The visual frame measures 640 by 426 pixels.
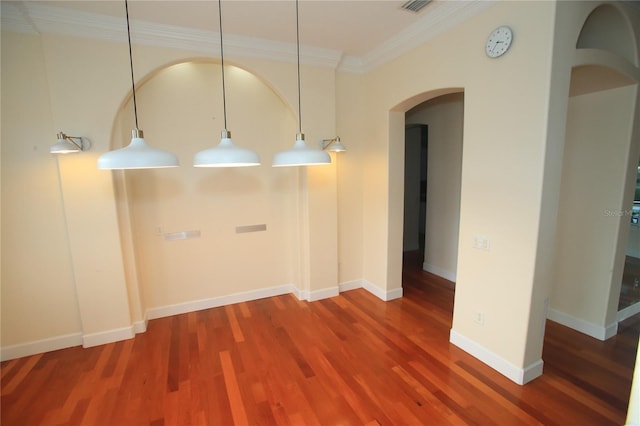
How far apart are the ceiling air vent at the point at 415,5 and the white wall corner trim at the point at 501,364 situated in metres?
3.17

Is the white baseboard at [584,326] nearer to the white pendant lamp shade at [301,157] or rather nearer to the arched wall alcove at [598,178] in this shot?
the arched wall alcove at [598,178]

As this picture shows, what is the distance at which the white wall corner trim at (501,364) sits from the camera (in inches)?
93.8

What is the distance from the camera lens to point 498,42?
233cm

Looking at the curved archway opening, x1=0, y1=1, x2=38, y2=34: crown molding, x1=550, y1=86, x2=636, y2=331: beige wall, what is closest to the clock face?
the curved archway opening

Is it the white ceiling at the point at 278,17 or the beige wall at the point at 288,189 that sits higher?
the white ceiling at the point at 278,17

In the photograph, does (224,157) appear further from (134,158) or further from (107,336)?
(107,336)

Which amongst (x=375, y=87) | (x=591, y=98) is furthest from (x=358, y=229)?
(x=591, y=98)

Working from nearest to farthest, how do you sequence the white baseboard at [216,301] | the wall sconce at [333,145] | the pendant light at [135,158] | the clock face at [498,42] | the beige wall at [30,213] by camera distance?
the pendant light at [135,158] → the clock face at [498,42] → the beige wall at [30,213] → the wall sconce at [333,145] → the white baseboard at [216,301]

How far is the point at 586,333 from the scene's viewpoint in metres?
3.06

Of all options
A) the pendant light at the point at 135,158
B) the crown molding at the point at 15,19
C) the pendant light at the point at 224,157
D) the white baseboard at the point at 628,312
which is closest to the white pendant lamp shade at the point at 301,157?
the pendant light at the point at 224,157

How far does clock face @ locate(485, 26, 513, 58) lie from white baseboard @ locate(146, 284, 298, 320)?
3542 mm

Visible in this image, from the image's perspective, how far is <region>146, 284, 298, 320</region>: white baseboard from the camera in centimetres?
363

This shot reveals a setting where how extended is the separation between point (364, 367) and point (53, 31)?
421 cm

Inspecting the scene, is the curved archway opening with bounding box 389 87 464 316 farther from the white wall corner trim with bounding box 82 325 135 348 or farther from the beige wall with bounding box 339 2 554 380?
the white wall corner trim with bounding box 82 325 135 348
